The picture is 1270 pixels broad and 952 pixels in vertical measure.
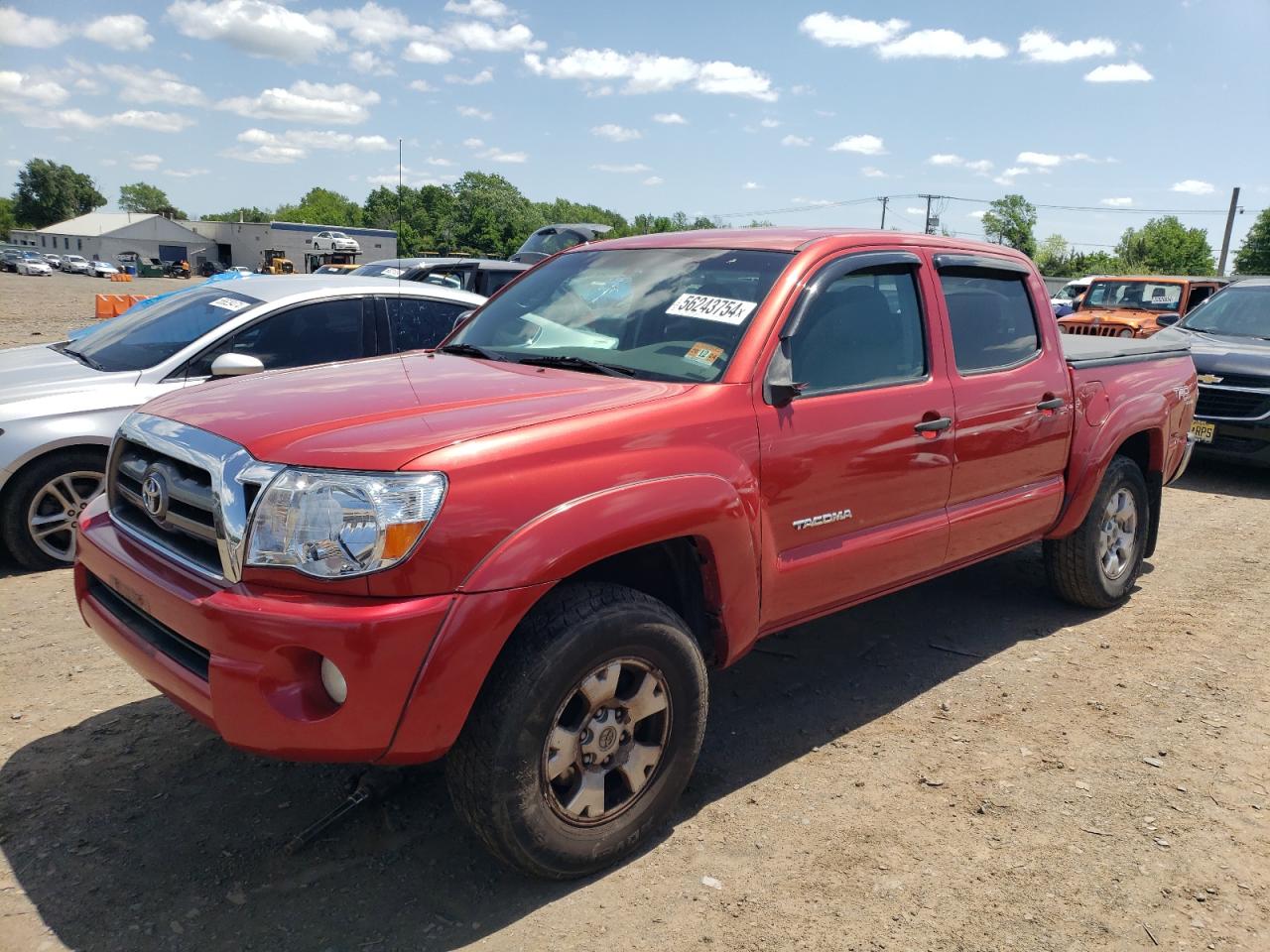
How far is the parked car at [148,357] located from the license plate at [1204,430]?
639cm

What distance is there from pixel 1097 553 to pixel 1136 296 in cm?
1171

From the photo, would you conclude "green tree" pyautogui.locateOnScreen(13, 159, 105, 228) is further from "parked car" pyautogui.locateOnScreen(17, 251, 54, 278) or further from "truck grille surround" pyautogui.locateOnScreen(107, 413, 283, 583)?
"truck grille surround" pyautogui.locateOnScreen(107, 413, 283, 583)

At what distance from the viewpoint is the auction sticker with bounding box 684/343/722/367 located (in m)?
3.20

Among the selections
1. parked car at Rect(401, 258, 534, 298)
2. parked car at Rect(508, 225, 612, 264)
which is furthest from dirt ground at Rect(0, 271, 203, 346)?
parked car at Rect(508, 225, 612, 264)

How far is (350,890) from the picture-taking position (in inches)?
108

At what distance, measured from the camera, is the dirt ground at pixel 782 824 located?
2.63m

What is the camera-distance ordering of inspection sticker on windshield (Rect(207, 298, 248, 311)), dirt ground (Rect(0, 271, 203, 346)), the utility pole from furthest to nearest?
1. the utility pole
2. dirt ground (Rect(0, 271, 203, 346))
3. inspection sticker on windshield (Rect(207, 298, 248, 311))

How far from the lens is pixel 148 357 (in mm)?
5578

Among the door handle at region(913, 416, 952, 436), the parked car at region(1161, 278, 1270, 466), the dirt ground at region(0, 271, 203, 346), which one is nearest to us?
the door handle at region(913, 416, 952, 436)

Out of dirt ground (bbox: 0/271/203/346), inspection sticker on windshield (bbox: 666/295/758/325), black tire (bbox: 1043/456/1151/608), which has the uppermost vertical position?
inspection sticker on windshield (bbox: 666/295/758/325)

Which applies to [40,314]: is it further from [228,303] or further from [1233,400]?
[1233,400]

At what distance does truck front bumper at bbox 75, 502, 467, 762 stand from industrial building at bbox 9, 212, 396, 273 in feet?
228

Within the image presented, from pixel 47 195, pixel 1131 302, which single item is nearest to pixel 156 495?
pixel 1131 302

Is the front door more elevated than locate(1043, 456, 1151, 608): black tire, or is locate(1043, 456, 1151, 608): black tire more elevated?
the front door
